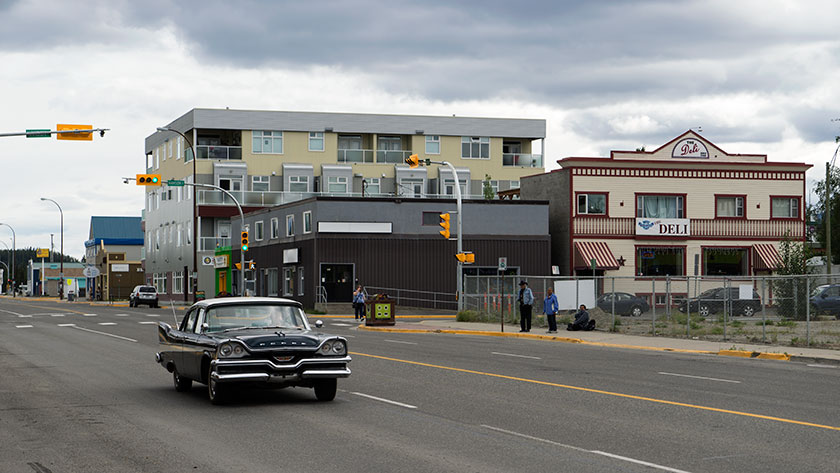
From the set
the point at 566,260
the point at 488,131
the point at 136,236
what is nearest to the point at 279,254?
the point at 566,260

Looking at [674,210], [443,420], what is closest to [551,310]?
[443,420]

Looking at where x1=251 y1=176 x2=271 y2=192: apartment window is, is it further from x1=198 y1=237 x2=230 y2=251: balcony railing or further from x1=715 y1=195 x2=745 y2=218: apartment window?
x1=715 y1=195 x2=745 y2=218: apartment window

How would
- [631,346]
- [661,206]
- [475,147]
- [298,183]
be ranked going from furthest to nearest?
1. [475,147]
2. [298,183]
3. [661,206]
4. [631,346]

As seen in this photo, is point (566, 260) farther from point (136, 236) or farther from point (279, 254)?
point (136, 236)

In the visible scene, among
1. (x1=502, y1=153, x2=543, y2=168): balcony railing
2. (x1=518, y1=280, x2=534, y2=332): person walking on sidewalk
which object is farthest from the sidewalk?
(x1=502, y1=153, x2=543, y2=168): balcony railing

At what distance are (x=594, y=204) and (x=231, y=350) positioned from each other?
45.5 meters

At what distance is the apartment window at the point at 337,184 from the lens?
79.9m

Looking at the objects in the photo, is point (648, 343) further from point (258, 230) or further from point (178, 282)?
point (178, 282)

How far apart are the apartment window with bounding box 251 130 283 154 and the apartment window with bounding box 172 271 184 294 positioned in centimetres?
1246

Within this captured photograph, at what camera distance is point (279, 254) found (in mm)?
63906

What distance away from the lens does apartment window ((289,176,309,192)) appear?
79688mm

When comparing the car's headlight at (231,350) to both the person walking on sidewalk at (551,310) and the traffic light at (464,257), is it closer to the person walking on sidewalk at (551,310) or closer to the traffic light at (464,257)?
the person walking on sidewalk at (551,310)

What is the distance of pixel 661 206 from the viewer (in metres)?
58.0

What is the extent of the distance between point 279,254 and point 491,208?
14.3m
